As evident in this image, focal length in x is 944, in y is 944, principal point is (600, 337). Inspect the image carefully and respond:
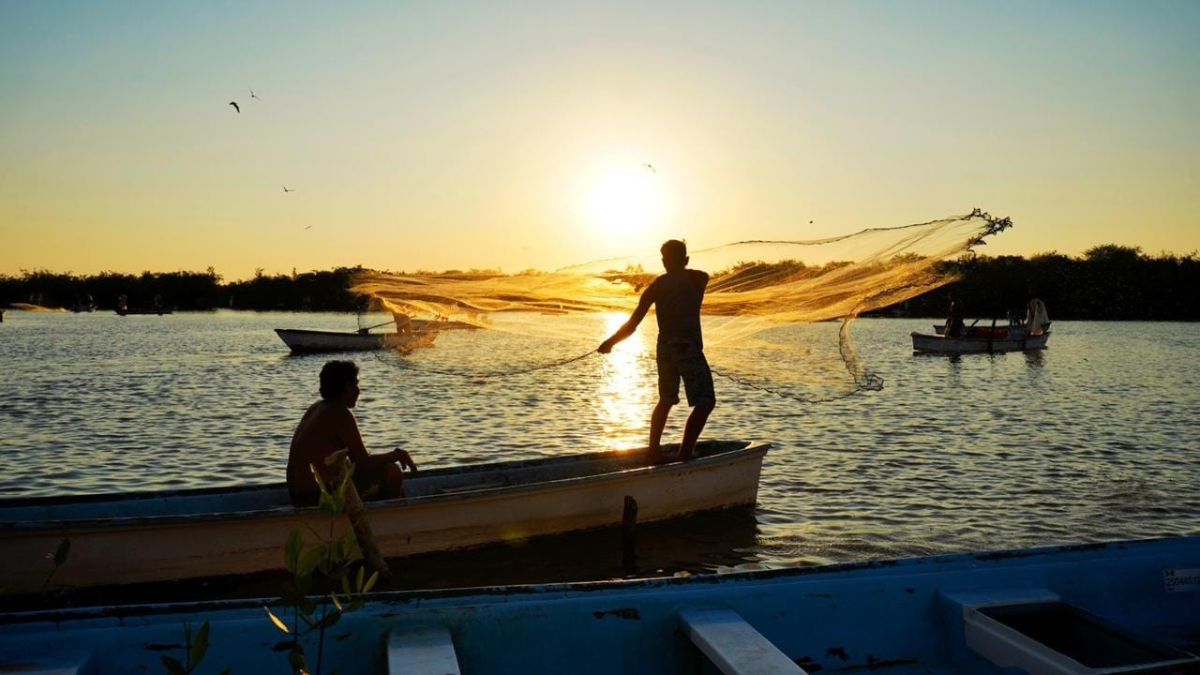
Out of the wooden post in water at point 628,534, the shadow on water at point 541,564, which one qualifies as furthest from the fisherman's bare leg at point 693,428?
the wooden post in water at point 628,534

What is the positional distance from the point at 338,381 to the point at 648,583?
3.15 metres

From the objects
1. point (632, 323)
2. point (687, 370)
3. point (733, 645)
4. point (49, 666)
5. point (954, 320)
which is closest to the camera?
point (49, 666)

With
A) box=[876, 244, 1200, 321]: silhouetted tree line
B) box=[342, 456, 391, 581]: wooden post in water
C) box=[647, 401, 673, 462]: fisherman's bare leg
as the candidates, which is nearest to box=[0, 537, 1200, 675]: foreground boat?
box=[342, 456, 391, 581]: wooden post in water

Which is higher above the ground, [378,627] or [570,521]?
[378,627]

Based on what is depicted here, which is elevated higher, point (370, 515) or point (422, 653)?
point (422, 653)

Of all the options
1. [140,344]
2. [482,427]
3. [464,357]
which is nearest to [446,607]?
[482,427]

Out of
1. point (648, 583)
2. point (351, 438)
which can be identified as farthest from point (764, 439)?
point (648, 583)

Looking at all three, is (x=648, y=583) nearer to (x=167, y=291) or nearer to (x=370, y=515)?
(x=370, y=515)

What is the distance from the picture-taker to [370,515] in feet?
22.1

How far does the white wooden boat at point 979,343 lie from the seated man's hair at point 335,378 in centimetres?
2982

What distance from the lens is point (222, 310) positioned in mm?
118438

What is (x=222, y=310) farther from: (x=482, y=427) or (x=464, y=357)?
(x=482, y=427)

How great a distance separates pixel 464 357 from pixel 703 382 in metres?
29.0

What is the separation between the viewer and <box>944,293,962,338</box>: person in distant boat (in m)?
32.5
